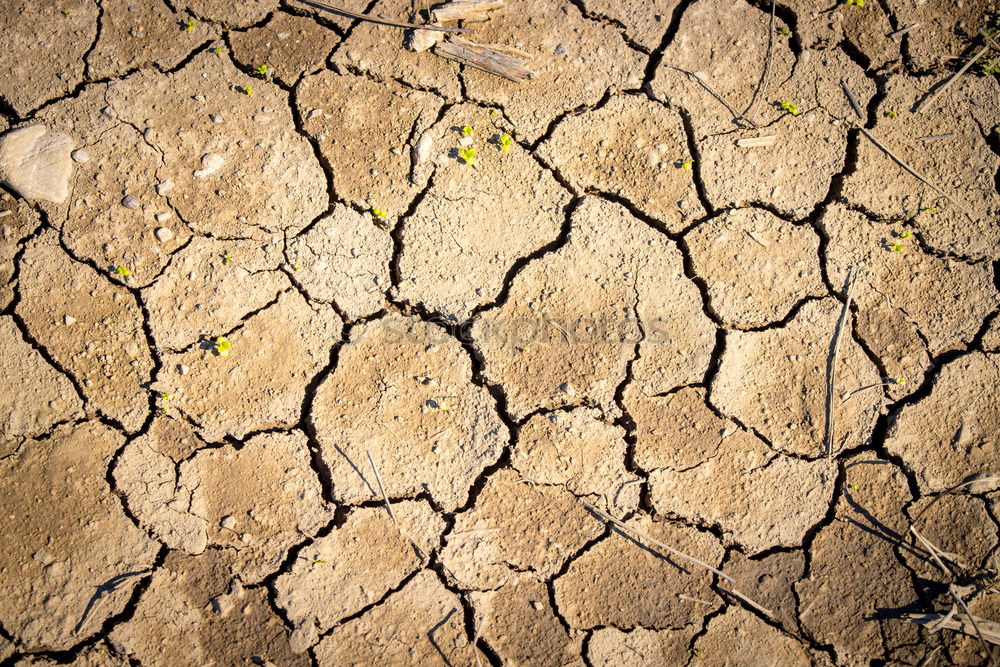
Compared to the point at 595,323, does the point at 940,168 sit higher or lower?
higher

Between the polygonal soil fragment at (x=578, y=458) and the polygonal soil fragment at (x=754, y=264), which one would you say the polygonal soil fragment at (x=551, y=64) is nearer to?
the polygonal soil fragment at (x=754, y=264)

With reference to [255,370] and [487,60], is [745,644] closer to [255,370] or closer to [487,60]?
[255,370]

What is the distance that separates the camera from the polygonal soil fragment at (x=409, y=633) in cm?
233

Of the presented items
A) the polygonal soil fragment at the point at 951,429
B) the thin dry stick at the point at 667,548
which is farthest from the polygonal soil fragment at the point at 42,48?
the polygonal soil fragment at the point at 951,429

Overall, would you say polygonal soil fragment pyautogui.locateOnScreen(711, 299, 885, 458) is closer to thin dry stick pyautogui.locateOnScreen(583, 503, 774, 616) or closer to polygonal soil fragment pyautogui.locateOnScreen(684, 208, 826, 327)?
polygonal soil fragment pyautogui.locateOnScreen(684, 208, 826, 327)

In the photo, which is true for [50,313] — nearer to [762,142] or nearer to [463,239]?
[463,239]

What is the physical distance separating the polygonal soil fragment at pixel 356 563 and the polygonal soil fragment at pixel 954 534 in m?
1.94

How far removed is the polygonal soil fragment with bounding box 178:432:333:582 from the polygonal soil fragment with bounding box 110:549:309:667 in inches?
3.1

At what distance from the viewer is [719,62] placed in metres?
2.70

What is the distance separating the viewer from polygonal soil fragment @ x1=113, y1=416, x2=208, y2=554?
7.70 feet

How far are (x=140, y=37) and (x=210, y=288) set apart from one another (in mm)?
1153

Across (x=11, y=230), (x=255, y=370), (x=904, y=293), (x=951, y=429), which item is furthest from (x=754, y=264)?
(x=11, y=230)

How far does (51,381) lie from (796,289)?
305 cm

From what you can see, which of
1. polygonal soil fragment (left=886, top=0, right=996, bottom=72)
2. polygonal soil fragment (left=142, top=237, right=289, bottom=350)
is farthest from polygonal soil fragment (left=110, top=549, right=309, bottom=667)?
polygonal soil fragment (left=886, top=0, right=996, bottom=72)
